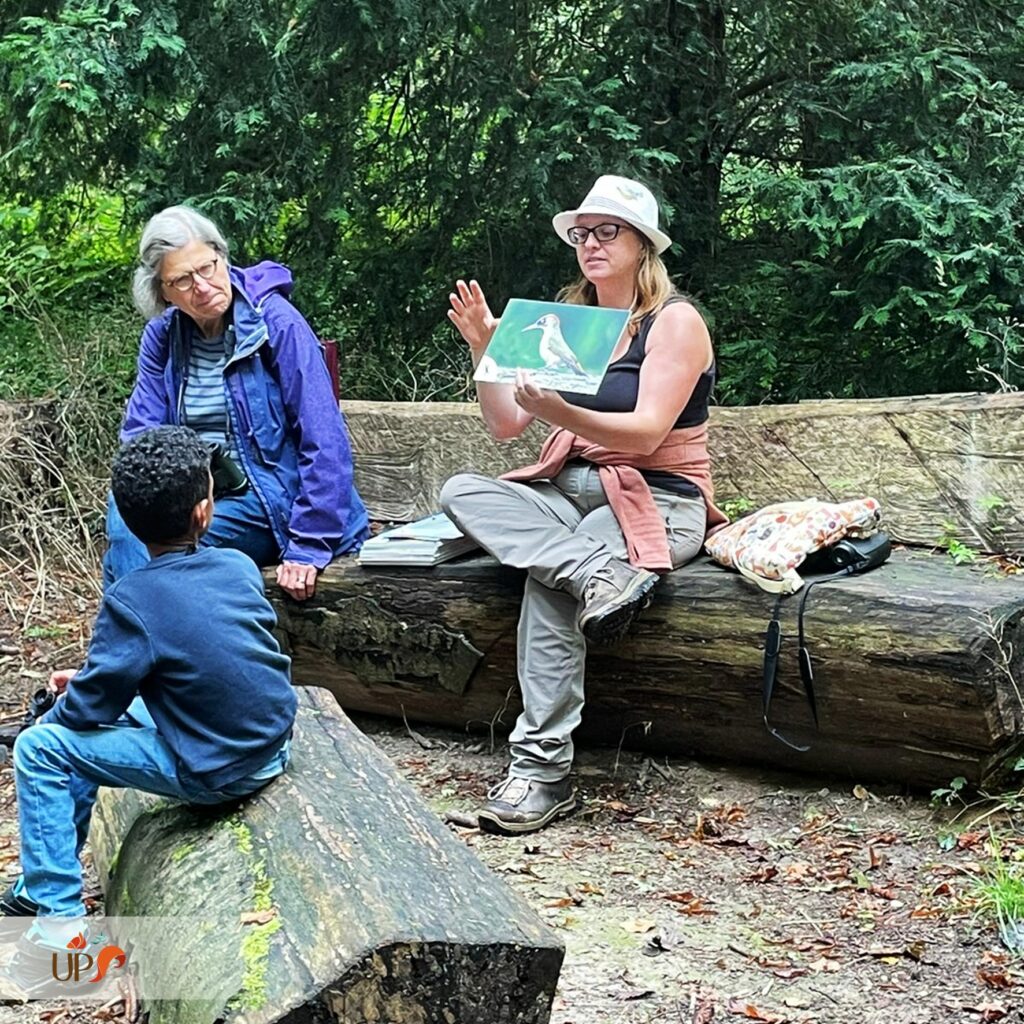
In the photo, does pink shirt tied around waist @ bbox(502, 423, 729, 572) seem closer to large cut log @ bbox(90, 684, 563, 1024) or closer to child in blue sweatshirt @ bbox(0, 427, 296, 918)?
large cut log @ bbox(90, 684, 563, 1024)

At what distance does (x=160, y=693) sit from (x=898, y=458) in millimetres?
Result: 3022

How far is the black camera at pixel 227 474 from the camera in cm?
466

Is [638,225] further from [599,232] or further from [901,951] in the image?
[901,951]

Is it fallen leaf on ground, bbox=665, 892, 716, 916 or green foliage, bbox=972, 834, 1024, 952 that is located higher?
green foliage, bbox=972, 834, 1024, 952

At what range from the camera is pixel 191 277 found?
450 cm

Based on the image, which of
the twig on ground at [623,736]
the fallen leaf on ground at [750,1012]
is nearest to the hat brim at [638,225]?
the twig on ground at [623,736]

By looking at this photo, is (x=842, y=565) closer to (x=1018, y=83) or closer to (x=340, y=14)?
(x=1018, y=83)

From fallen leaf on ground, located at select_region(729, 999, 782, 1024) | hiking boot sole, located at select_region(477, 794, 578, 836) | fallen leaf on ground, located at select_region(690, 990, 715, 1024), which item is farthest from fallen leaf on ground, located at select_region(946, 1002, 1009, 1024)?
hiking boot sole, located at select_region(477, 794, 578, 836)

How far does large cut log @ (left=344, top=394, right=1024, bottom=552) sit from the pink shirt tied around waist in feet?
2.35

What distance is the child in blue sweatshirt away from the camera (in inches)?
115

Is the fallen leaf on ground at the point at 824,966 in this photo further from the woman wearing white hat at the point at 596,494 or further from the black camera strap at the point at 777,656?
the woman wearing white hat at the point at 596,494

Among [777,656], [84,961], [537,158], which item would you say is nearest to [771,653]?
[777,656]

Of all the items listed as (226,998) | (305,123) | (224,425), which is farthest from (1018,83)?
(226,998)

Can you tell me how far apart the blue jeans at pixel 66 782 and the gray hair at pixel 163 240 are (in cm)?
204
